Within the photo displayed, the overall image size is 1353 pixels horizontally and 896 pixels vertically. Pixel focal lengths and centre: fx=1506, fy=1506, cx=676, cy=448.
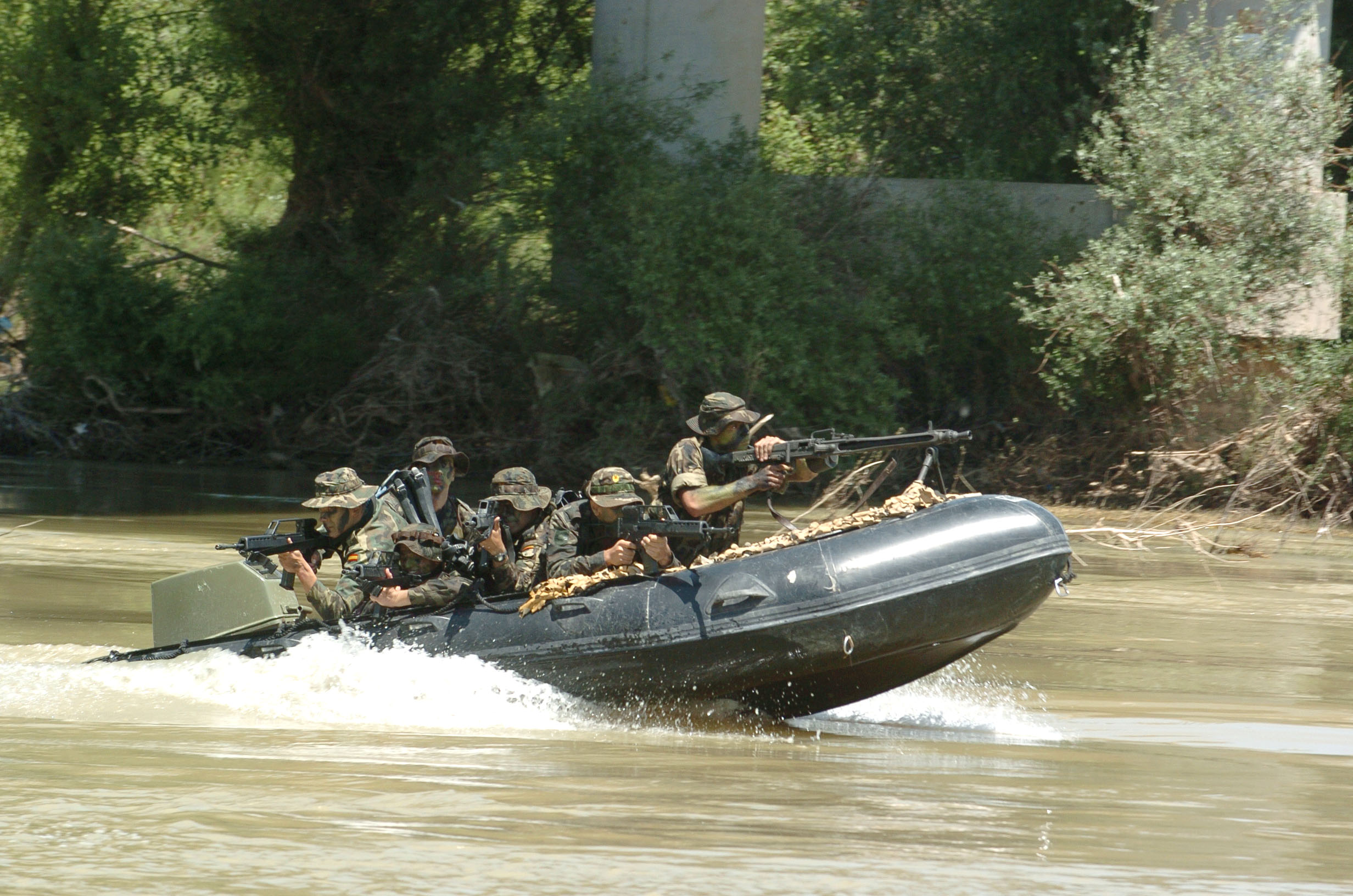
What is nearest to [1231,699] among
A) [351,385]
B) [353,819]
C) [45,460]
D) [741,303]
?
[353,819]

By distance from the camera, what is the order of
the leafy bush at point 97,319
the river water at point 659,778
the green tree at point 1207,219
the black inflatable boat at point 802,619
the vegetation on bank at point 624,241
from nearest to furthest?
the river water at point 659,778, the black inflatable boat at point 802,619, the green tree at point 1207,219, the vegetation on bank at point 624,241, the leafy bush at point 97,319

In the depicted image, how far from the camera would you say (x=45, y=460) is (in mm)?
17766

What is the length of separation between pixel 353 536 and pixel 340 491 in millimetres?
A: 198

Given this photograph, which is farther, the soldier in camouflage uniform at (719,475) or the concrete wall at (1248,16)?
the concrete wall at (1248,16)

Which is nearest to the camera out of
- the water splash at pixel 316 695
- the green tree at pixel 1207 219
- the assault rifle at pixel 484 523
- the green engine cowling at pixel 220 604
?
the water splash at pixel 316 695

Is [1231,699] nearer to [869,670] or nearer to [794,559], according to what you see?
[869,670]

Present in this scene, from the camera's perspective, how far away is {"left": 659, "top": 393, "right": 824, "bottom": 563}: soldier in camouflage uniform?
20.1 feet

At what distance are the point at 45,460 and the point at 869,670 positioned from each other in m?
14.4

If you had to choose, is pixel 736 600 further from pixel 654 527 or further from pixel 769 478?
pixel 769 478

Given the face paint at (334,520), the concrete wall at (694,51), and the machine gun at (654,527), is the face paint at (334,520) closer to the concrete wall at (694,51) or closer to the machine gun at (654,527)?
the machine gun at (654,527)

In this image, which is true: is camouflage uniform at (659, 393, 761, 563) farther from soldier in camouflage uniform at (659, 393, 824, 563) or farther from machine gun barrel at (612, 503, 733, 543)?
machine gun barrel at (612, 503, 733, 543)

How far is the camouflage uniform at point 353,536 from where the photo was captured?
620cm

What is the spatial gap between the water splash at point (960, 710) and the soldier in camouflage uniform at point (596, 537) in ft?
3.45

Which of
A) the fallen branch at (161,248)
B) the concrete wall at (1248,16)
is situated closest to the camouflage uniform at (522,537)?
the concrete wall at (1248,16)
